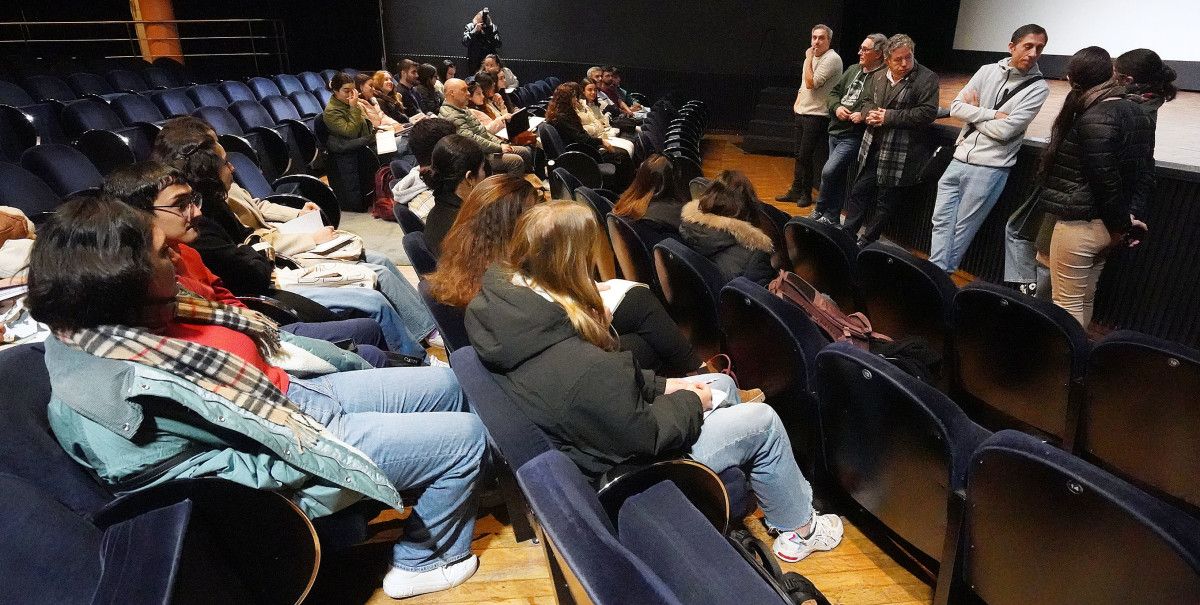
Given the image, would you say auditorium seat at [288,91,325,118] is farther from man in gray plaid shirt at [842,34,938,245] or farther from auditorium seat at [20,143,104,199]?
man in gray plaid shirt at [842,34,938,245]

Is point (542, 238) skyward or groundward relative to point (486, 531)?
skyward

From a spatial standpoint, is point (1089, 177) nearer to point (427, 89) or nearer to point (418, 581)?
point (418, 581)

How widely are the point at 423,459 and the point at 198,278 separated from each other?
3.47 ft

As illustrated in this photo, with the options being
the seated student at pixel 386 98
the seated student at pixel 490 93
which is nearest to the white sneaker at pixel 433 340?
the seated student at pixel 490 93

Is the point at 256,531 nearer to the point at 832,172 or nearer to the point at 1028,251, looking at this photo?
the point at 1028,251

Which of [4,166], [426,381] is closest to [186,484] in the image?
[426,381]

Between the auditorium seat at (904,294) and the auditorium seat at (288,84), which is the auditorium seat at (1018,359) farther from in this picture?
the auditorium seat at (288,84)

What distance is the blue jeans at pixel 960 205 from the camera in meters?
3.74

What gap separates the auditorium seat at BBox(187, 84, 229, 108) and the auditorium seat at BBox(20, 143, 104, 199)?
11.4 feet

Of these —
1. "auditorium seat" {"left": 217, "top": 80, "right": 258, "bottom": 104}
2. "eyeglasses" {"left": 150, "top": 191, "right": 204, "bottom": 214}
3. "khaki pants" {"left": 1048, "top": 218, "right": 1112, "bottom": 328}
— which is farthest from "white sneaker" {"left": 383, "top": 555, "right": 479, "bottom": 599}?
"auditorium seat" {"left": 217, "top": 80, "right": 258, "bottom": 104}

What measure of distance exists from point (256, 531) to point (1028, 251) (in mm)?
3670

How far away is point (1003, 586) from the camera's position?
1272mm

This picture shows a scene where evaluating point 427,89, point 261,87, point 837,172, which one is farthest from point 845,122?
point 261,87

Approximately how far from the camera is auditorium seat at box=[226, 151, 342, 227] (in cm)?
356
